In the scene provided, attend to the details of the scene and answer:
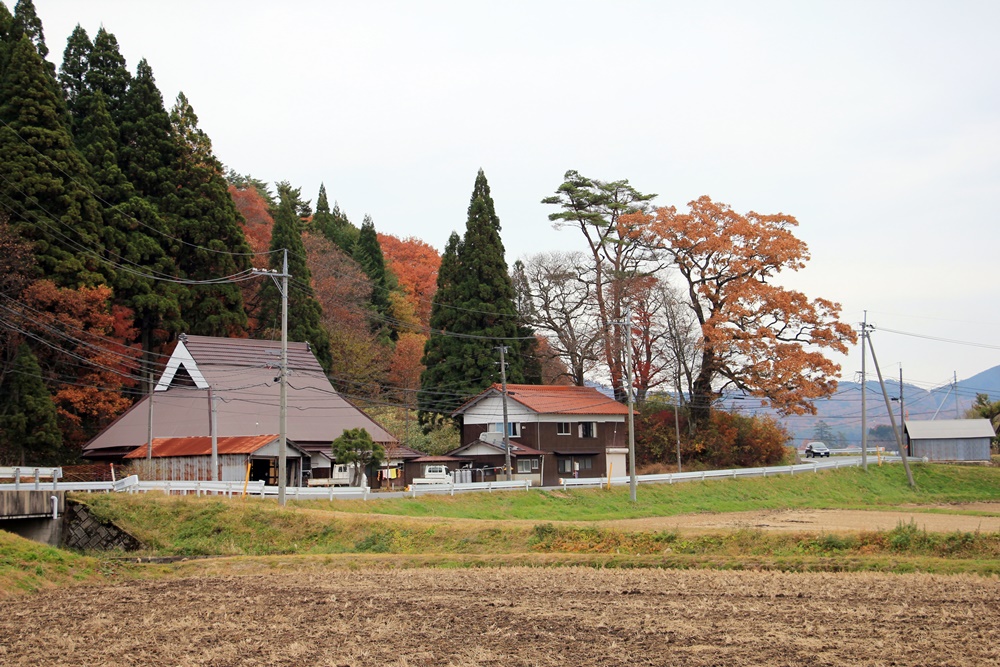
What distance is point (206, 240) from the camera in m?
50.2

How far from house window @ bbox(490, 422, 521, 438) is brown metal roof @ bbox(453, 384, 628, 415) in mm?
1528

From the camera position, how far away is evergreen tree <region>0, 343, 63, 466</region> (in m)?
39.1

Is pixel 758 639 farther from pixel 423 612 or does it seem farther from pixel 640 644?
pixel 423 612

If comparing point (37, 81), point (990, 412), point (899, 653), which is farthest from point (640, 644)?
point (990, 412)

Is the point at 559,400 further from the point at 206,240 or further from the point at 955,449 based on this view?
the point at 955,449

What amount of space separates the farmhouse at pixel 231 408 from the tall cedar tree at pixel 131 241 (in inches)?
117

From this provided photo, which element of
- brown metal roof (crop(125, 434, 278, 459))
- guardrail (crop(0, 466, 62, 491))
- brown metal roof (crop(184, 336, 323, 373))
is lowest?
guardrail (crop(0, 466, 62, 491))

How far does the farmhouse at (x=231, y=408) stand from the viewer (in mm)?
42750

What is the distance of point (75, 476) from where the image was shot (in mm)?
41688

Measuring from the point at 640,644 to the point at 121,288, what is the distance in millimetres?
38560

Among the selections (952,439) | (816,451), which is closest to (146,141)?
(952,439)

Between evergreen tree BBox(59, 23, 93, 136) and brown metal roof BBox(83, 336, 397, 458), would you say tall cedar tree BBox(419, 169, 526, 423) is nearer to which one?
brown metal roof BBox(83, 336, 397, 458)

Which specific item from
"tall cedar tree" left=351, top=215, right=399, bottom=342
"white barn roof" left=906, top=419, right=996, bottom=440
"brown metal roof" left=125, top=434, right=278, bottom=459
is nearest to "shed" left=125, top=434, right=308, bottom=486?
"brown metal roof" left=125, top=434, right=278, bottom=459

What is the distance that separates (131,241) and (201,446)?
12.1 m
